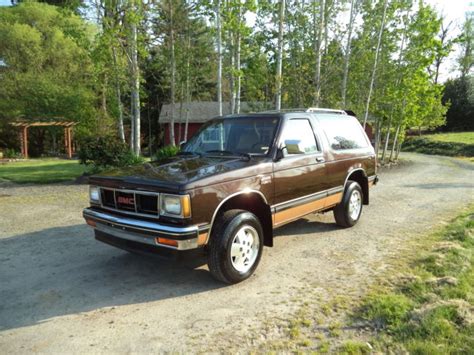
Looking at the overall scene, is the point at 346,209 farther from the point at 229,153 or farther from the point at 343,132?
the point at 229,153

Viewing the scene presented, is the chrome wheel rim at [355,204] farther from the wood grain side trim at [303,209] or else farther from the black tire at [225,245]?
the black tire at [225,245]

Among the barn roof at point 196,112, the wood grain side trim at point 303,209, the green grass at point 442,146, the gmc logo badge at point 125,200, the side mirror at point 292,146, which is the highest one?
the barn roof at point 196,112

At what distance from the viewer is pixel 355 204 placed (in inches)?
266

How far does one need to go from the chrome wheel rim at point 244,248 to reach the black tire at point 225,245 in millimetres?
51

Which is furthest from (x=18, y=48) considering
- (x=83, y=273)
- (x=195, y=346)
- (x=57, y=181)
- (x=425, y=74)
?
(x=195, y=346)

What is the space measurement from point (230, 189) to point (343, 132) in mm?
3098

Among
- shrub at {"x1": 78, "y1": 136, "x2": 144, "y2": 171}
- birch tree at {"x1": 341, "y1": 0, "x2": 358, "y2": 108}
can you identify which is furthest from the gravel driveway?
birch tree at {"x1": 341, "y1": 0, "x2": 358, "y2": 108}

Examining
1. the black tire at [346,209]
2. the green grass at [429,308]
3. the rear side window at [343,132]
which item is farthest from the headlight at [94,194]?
the black tire at [346,209]

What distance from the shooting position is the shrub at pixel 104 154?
11914 mm

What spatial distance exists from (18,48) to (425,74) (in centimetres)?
2865

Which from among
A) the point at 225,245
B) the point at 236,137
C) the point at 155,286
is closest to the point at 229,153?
the point at 236,137

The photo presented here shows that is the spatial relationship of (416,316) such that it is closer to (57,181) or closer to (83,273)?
(83,273)

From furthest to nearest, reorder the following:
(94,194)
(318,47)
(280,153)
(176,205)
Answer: (318,47), (280,153), (94,194), (176,205)

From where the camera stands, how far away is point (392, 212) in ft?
26.3
